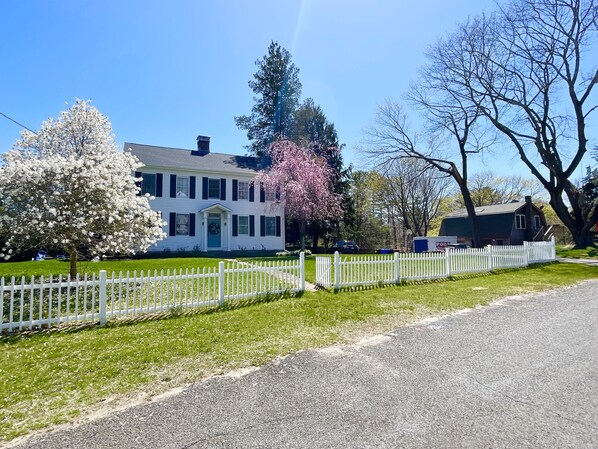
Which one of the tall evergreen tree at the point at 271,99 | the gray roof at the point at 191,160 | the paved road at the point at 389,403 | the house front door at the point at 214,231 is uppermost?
the tall evergreen tree at the point at 271,99

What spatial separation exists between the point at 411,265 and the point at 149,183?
51.8ft

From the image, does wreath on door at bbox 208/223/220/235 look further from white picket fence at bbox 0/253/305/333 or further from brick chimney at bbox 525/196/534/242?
brick chimney at bbox 525/196/534/242

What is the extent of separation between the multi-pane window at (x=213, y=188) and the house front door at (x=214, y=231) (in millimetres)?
1294

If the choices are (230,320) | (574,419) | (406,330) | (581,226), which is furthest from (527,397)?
(581,226)

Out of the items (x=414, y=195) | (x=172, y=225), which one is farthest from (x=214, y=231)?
(x=414, y=195)

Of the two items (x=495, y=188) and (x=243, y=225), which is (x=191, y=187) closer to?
(x=243, y=225)

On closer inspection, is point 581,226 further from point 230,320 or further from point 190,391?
point 190,391

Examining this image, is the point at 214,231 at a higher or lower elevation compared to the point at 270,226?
lower

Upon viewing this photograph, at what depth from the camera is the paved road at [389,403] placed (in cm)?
233

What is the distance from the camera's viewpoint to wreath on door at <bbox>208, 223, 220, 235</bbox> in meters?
20.3

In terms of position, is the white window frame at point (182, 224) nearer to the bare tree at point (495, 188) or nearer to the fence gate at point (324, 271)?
the fence gate at point (324, 271)

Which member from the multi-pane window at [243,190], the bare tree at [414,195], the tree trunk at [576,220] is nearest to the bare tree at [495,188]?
the bare tree at [414,195]

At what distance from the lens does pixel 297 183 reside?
65.2 ft

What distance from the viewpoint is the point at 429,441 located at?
7.47 feet
